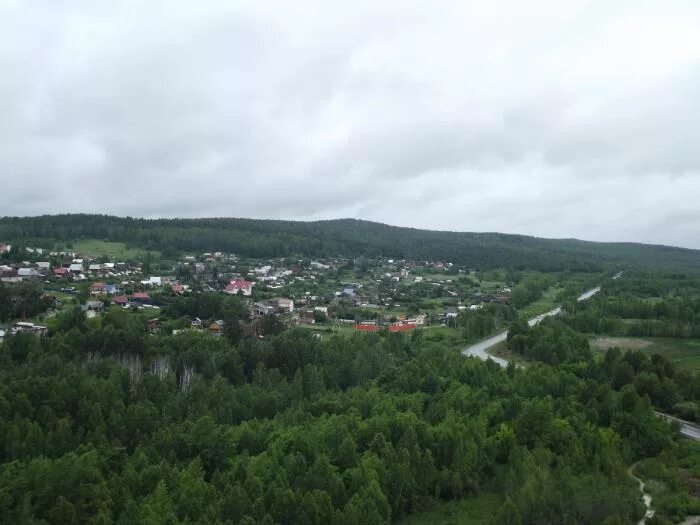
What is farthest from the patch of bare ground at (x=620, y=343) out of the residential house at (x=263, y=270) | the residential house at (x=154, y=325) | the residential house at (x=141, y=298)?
the residential house at (x=263, y=270)

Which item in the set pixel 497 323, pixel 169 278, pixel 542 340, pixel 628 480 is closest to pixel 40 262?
pixel 169 278

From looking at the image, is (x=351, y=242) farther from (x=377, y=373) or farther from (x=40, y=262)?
(x=377, y=373)

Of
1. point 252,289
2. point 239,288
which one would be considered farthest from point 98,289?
point 252,289

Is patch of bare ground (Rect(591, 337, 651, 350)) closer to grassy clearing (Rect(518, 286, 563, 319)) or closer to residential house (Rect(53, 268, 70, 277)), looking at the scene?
grassy clearing (Rect(518, 286, 563, 319))

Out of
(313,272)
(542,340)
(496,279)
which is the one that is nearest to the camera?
(542,340)

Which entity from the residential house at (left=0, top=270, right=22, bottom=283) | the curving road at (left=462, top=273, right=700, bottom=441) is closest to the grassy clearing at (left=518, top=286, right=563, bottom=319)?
the curving road at (left=462, top=273, right=700, bottom=441)

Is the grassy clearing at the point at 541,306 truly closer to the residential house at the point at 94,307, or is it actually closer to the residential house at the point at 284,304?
the residential house at the point at 284,304
